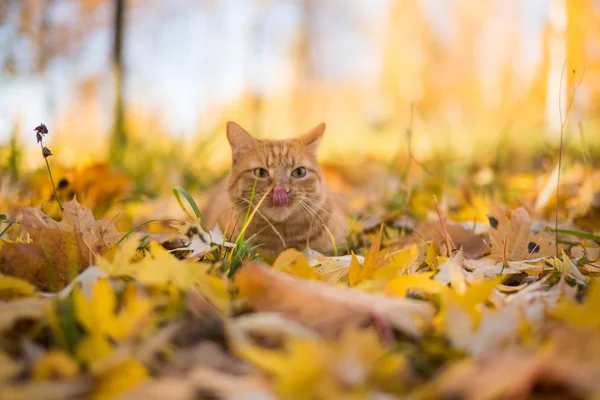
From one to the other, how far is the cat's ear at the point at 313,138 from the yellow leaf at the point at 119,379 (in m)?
1.50

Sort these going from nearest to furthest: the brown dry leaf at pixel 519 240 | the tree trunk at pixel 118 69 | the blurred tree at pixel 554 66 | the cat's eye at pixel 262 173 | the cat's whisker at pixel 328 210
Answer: the brown dry leaf at pixel 519 240 < the cat's whisker at pixel 328 210 < the cat's eye at pixel 262 173 < the tree trunk at pixel 118 69 < the blurred tree at pixel 554 66

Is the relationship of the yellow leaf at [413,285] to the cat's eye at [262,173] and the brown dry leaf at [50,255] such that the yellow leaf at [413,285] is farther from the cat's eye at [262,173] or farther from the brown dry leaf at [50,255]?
the cat's eye at [262,173]

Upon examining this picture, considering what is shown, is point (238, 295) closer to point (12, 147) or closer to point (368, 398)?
point (368, 398)

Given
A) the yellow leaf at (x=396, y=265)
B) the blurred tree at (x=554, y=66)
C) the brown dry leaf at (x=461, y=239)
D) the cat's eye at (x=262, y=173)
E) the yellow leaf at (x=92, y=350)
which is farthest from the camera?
the blurred tree at (x=554, y=66)

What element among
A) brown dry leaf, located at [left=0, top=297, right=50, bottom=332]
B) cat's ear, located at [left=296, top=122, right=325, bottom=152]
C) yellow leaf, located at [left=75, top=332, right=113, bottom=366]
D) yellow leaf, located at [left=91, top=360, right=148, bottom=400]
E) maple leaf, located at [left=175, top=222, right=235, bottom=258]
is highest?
cat's ear, located at [left=296, top=122, right=325, bottom=152]

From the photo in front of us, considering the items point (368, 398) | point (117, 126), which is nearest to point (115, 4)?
point (117, 126)

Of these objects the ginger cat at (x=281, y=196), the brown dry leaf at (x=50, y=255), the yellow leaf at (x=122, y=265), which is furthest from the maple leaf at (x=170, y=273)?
the ginger cat at (x=281, y=196)

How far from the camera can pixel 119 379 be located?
63cm

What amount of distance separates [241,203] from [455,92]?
19.3m

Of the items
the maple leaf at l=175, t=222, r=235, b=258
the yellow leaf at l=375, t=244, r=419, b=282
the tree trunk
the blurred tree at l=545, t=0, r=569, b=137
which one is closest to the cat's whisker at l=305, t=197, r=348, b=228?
the maple leaf at l=175, t=222, r=235, b=258

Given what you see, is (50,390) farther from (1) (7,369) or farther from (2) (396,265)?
(2) (396,265)

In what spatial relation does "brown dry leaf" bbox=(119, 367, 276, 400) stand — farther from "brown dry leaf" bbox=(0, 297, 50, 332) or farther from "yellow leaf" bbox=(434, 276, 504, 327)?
"yellow leaf" bbox=(434, 276, 504, 327)

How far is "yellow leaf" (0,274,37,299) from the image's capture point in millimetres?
840

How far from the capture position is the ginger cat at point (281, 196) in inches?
67.3
